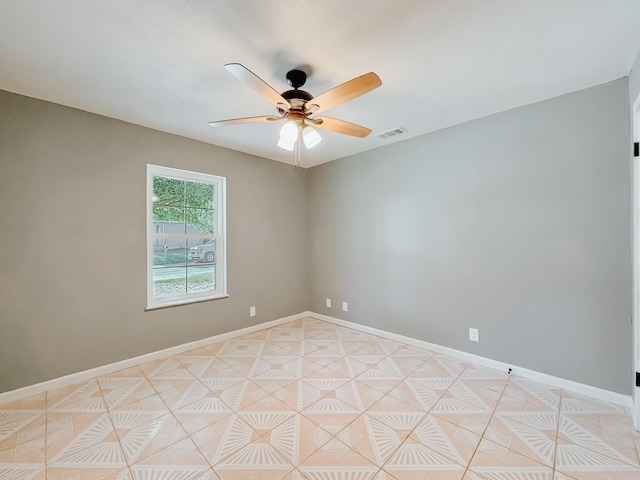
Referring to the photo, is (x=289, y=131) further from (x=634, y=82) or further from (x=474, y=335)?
(x=474, y=335)

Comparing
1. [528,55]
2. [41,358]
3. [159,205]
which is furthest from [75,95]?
[528,55]

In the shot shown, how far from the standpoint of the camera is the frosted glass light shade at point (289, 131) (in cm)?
193

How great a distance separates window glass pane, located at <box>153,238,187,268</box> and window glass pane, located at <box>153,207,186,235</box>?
104 mm

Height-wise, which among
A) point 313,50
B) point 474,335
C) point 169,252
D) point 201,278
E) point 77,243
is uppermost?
point 313,50

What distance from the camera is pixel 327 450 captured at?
1.69 m

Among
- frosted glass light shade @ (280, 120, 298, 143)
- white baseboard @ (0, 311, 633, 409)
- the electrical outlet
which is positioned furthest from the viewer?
the electrical outlet

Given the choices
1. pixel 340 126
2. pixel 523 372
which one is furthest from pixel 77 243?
pixel 523 372

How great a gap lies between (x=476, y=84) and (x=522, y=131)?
741 mm

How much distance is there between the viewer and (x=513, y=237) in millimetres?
2613

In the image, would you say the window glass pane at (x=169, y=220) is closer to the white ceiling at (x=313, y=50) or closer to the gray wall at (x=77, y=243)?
the gray wall at (x=77, y=243)

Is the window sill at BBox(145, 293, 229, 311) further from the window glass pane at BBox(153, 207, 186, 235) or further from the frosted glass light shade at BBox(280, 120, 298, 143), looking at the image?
the frosted glass light shade at BBox(280, 120, 298, 143)

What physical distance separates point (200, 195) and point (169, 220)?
49 centimetres

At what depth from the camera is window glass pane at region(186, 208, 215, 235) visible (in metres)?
3.39

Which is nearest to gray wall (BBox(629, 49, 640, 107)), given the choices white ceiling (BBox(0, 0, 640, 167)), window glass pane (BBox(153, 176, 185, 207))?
white ceiling (BBox(0, 0, 640, 167))
